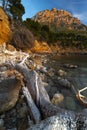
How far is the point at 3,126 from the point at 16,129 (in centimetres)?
53

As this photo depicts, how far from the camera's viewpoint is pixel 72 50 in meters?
81.2

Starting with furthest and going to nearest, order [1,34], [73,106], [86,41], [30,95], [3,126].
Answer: [86,41]
[1,34]
[73,106]
[30,95]
[3,126]

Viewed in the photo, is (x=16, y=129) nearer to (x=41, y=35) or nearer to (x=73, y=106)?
(x=73, y=106)

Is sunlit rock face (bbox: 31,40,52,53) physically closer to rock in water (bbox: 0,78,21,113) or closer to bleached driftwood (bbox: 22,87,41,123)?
rock in water (bbox: 0,78,21,113)

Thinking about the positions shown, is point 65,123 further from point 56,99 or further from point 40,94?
point 56,99

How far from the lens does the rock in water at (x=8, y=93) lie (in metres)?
6.89

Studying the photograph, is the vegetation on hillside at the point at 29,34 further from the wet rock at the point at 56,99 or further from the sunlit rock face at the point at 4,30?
the wet rock at the point at 56,99

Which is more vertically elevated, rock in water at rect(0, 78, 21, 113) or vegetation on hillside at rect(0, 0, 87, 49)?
vegetation on hillside at rect(0, 0, 87, 49)

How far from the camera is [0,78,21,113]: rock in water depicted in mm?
6887

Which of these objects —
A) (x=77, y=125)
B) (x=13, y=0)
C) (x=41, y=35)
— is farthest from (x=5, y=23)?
(x=77, y=125)

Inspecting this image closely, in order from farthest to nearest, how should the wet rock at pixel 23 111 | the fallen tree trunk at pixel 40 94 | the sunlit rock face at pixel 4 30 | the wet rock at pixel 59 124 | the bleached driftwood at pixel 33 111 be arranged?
the sunlit rock face at pixel 4 30 → the wet rock at pixel 23 111 → the bleached driftwood at pixel 33 111 → the fallen tree trunk at pixel 40 94 → the wet rock at pixel 59 124

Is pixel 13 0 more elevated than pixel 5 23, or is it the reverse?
pixel 13 0

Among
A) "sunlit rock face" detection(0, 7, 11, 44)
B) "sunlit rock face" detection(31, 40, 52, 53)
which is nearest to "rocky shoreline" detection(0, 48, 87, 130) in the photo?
"sunlit rock face" detection(0, 7, 11, 44)

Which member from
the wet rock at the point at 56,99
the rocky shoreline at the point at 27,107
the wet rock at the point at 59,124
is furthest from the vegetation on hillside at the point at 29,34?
the wet rock at the point at 59,124
